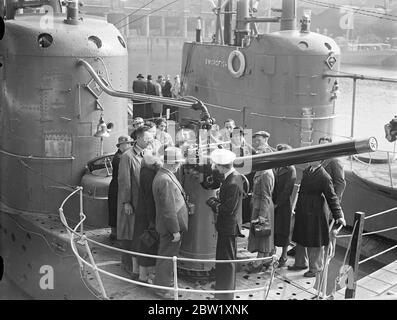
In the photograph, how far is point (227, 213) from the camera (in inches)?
245

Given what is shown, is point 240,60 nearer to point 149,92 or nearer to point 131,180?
point 149,92

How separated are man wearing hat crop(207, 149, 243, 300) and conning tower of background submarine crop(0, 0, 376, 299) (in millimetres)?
2690

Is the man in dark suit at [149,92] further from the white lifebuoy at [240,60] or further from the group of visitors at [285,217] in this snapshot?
the group of visitors at [285,217]

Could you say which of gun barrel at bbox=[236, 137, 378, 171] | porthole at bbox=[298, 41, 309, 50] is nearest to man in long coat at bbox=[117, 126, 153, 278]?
gun barrel at bbox=[236, 137, 378, 171]

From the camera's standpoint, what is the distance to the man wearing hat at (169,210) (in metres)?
6.34

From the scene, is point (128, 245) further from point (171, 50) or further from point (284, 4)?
point (171, 50)

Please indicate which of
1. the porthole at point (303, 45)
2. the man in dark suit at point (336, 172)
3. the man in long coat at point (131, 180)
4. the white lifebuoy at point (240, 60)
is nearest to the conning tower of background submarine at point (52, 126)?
A: the man in long coat at point (131, 180)

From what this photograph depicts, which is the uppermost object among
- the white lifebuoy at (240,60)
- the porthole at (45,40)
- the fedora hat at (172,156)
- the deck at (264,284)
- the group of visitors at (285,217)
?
the porthole at (45,40)

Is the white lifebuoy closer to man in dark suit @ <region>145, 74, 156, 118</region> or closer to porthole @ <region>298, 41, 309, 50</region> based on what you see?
porthole @ <region>298, 41, 309, 50</region>

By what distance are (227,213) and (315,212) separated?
1.43m

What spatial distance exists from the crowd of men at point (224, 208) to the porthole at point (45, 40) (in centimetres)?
277
